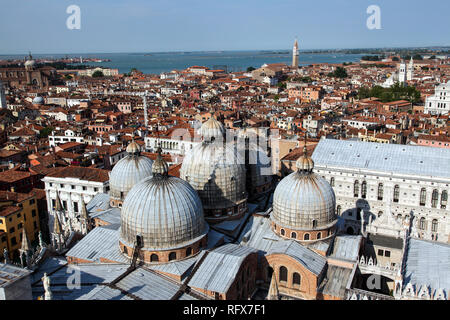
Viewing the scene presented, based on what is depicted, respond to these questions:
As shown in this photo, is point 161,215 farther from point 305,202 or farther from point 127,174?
point 127,174

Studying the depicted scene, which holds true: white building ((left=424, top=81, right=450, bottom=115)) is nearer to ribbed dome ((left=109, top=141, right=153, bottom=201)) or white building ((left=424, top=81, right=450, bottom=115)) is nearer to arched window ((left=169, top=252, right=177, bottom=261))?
ribbed dome ((left=109, top=141, right=153, bottom=201))

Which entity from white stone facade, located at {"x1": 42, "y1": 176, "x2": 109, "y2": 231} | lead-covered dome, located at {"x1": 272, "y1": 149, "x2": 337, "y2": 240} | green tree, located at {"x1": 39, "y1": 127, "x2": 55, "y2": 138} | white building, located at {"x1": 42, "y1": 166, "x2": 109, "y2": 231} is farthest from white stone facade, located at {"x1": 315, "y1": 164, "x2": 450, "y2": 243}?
green tree, located at {"x1": 39, "y1": 127, "x2": 55, "y2": 138}

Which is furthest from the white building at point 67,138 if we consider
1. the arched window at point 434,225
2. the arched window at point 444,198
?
the arched window at point 444,198

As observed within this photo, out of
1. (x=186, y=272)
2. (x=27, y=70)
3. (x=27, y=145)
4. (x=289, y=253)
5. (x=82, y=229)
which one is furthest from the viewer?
(x=27, y=70)

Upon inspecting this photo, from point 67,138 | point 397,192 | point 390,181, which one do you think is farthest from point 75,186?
point 67,138
